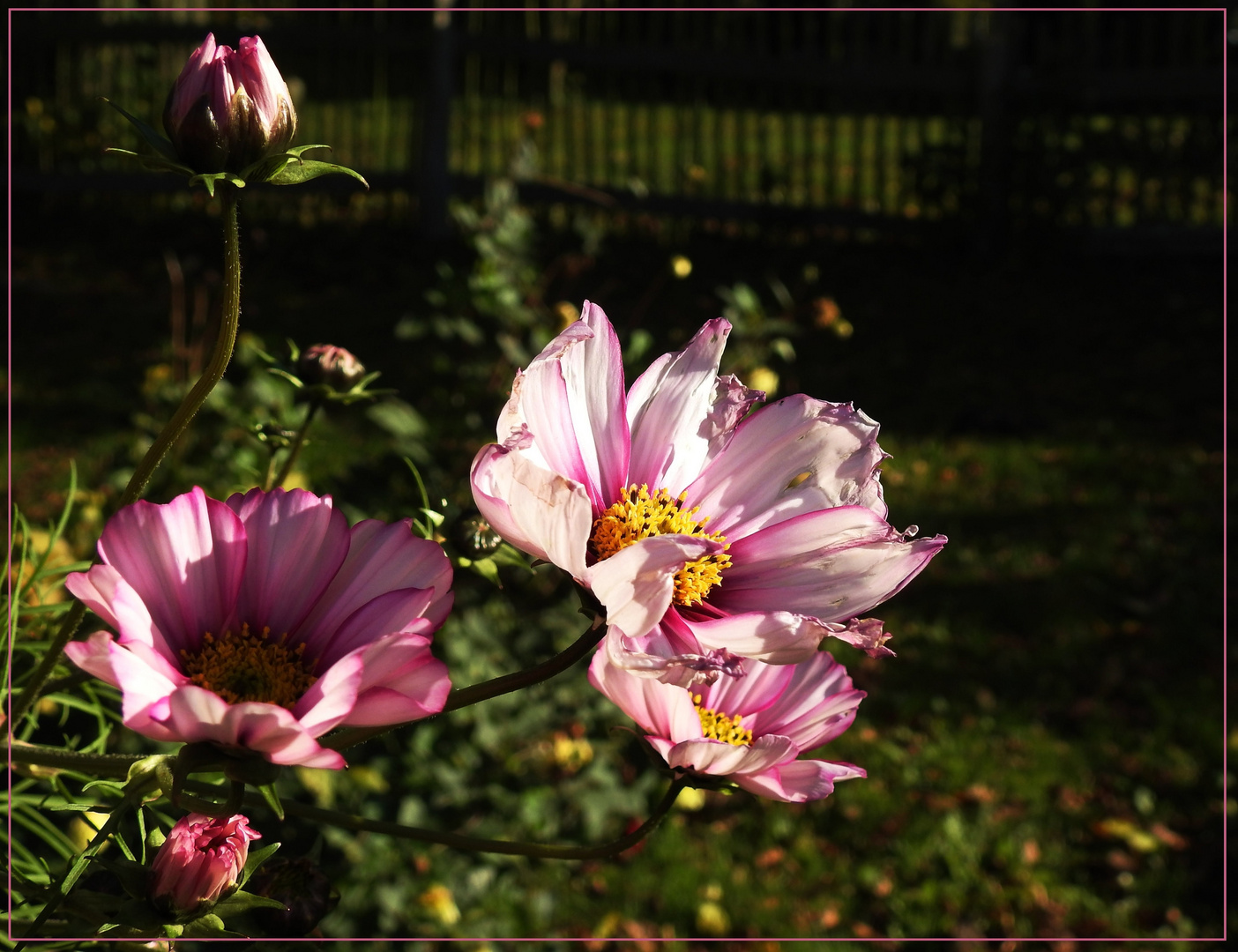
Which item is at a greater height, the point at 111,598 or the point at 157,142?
the point at 157,142

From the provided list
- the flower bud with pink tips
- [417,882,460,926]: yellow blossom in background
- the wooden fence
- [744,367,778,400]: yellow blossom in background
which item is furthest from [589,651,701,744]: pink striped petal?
the wooden fence

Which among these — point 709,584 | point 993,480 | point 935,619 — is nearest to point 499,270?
Result: point 709,584

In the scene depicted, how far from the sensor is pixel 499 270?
6.31ft

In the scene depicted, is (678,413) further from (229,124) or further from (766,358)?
(766,358)

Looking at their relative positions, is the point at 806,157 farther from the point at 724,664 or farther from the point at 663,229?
the point at 724,664

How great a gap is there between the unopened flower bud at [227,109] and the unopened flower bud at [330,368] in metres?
0.27

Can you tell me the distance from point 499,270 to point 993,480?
226 centimetres

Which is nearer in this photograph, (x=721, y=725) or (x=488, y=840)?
(x=488, y=840)

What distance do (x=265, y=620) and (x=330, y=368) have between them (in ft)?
0.99

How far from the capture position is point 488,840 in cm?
45

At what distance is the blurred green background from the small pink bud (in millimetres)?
A: 148

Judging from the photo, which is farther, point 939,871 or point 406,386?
point 406,386

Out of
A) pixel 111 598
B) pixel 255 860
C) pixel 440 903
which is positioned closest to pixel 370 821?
pixel 255 860

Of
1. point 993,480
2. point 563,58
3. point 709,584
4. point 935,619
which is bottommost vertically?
point 935,619
